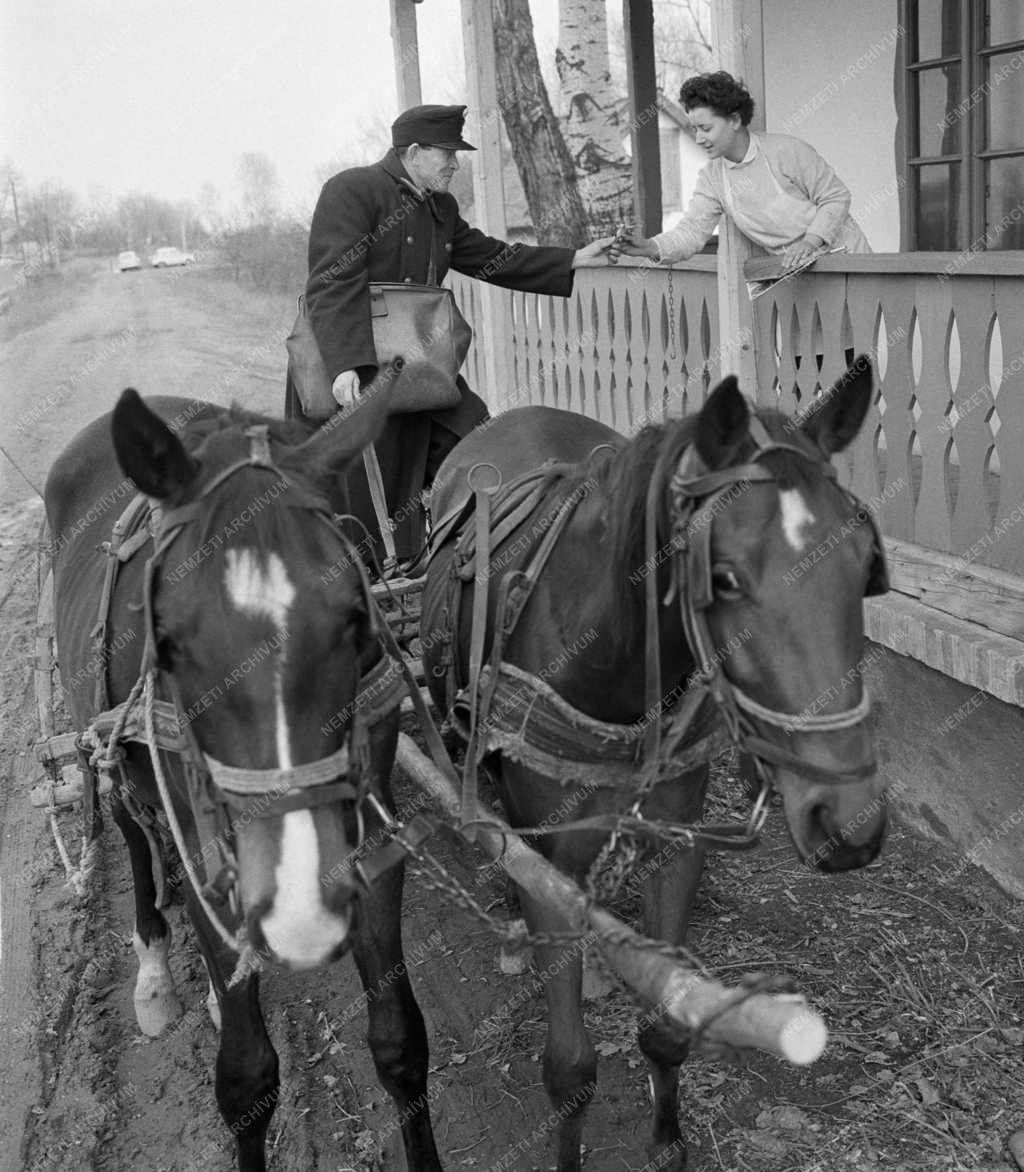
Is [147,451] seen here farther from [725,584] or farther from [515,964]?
[515,964]

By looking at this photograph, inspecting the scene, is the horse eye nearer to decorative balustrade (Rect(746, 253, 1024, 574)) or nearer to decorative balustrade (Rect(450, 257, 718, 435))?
decorative balustrade (Rect(746, 253, 1024, 574))

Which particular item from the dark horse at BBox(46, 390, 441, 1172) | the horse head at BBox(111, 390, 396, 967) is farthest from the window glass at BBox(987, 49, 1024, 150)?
the horse head at BBox(111, 390, 396, 967)

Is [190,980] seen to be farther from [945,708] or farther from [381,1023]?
[945,708]

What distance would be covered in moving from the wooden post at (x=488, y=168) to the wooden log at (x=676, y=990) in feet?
17.1

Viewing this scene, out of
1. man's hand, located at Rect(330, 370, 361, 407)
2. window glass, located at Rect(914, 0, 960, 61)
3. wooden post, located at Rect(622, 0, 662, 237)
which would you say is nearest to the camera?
man's hand, located at Rect(330, 370, 361, 407)

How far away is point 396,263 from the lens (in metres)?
4.65

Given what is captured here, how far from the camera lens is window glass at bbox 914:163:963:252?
711 centimetres

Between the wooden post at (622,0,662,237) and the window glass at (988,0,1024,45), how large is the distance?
2.79m

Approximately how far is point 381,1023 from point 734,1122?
1058 mm

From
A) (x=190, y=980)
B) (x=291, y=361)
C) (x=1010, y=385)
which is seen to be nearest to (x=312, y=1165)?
(x=190, y=980)

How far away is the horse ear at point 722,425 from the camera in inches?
90.0

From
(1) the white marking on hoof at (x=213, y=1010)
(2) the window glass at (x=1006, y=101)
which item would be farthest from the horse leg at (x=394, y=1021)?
(2) the window glass at (x=1006, y=101)

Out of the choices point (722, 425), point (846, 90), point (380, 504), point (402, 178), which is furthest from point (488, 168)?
point (722, 425)

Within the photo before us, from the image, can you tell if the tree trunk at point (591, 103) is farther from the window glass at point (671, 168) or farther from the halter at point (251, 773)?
the window glass at point (671, 168)
